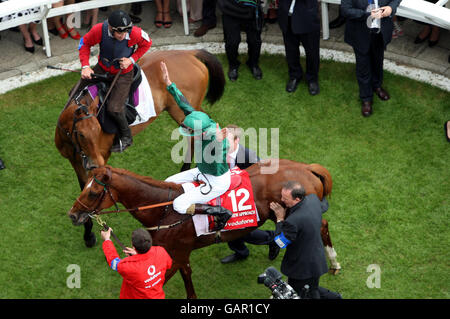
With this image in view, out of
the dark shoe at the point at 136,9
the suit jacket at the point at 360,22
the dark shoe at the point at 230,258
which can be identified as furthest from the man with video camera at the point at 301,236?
the dark shoe at the point at 136,9

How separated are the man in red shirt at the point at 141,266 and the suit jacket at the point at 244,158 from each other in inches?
67.9

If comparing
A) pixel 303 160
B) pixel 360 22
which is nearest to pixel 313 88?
pixel 360 22

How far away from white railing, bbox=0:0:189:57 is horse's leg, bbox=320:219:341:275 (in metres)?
5.01

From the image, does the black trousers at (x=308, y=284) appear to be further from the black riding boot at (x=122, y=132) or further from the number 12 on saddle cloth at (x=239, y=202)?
the black riding boot at (x=122, y=132)

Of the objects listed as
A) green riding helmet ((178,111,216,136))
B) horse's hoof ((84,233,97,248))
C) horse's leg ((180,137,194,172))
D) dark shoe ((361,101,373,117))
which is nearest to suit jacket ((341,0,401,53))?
dark shoe ((361,101,373,117))

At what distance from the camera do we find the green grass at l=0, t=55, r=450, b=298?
303 inches

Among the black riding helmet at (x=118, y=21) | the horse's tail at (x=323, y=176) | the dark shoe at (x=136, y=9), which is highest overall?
the black riding helmet at (x=118, y=21)

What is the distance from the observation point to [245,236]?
25.5 feet

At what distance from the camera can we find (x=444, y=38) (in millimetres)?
10695

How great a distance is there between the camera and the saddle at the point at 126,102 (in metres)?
7.76

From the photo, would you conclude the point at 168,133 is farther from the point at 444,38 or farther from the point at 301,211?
the point at 444,38

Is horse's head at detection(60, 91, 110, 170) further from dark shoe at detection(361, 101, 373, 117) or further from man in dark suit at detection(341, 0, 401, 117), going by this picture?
dark shoe at detection(361, 101, 373, 117)

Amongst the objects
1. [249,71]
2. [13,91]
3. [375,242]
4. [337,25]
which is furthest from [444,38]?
[13,91]

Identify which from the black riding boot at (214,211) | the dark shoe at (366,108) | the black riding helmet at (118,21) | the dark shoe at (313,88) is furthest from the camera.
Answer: the dark shoe at (313,88)
